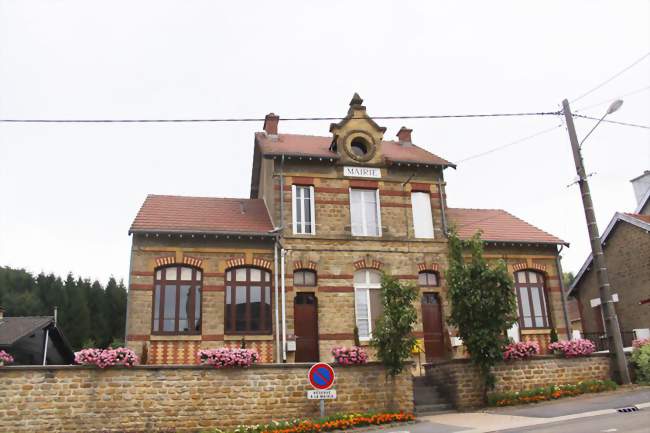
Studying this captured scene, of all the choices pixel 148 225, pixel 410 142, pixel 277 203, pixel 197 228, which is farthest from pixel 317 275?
pixel 410 142

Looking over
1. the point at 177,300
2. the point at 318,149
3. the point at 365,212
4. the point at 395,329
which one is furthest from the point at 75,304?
the point at 395,329

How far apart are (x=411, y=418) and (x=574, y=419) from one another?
3650 millimetres

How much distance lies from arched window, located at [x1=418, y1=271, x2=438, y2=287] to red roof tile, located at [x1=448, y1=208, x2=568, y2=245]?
1936mm

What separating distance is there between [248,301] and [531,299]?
1055cm

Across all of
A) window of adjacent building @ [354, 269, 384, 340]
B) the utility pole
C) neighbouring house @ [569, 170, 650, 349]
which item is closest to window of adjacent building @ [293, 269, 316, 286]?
window of adjacent building @ [354, 269, 384, 340]

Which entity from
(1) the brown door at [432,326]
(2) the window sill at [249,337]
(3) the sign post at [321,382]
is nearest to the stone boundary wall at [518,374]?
(1) the brown door at [432,326]

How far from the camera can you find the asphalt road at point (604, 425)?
9539 millimetres

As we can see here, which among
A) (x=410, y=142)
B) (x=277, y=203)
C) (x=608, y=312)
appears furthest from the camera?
→ (x=410, y=142)

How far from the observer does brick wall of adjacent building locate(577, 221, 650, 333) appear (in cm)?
2228

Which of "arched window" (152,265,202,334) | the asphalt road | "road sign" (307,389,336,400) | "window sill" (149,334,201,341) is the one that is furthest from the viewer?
"arched window" (152,265,202,334)

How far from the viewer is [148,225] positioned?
57.2 ft

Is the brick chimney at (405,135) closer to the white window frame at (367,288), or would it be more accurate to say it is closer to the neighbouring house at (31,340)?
the white window frame at (367,288)

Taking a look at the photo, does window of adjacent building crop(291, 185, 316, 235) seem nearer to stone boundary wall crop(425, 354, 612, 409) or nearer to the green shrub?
stone boundary wall crop(425, 354, 612, 409)

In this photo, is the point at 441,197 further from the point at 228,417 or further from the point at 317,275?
the point at 228,417
